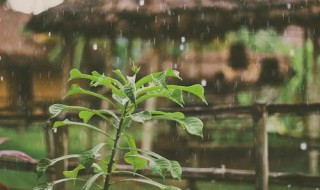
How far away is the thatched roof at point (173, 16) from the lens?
14.6 feet

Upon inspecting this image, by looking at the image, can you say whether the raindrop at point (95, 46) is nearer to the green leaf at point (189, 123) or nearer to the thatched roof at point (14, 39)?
the thatched roof at point (14, 39)

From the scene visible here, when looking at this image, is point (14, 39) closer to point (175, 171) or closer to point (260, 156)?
point (260, 156)

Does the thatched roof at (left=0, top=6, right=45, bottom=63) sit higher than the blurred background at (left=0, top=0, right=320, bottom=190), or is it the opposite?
the thatched roof at (left=0, top=6, right=45, bottom=63)

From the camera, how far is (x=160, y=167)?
1.09 metres

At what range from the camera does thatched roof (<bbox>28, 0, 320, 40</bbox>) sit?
4.45 meters

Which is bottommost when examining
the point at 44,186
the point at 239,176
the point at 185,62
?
the point at 239,176

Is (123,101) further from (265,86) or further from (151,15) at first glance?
(265,86)

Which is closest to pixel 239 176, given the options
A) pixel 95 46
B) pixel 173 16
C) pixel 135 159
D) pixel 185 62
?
pixel 135 159

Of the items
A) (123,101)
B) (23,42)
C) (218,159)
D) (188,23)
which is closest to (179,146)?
(218,159)

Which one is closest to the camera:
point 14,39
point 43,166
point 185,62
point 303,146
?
point 43,166

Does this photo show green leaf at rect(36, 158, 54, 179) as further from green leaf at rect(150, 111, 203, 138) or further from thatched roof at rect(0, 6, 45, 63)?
thatched roof at rect(0, 6, 45, 63)

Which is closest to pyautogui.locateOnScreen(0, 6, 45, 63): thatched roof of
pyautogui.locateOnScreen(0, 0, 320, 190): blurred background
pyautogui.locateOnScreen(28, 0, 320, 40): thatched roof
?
pyautogui.locateOnScreen(0, 0, 320, 190): blurred background

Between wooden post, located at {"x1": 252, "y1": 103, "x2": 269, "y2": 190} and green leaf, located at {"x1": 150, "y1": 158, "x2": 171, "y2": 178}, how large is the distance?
1.45 metres

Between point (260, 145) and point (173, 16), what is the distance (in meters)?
2.35
